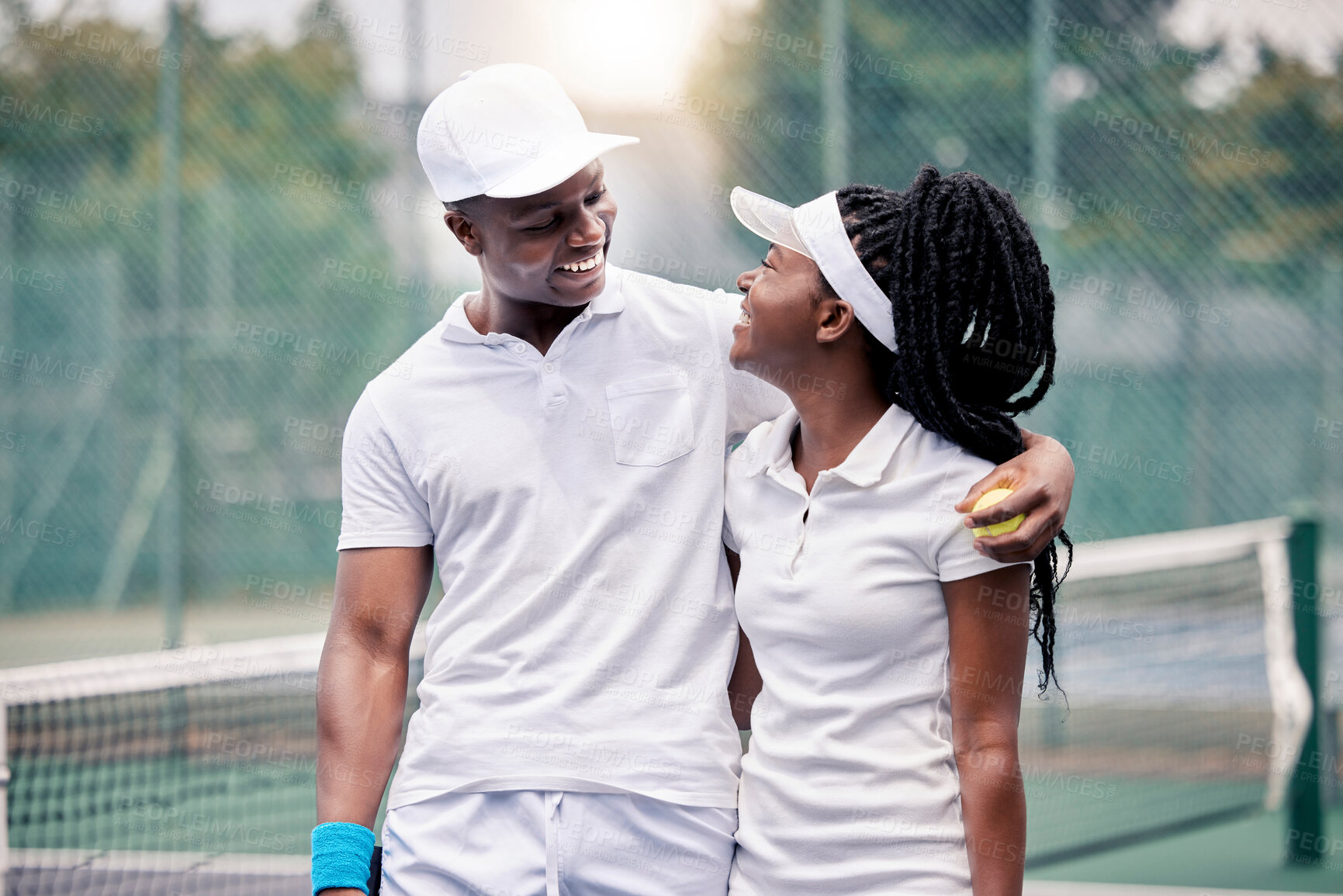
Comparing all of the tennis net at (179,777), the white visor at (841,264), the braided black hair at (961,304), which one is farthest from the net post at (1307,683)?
the white visor at (841,264)

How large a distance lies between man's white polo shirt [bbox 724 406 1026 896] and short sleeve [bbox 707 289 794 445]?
0.33m

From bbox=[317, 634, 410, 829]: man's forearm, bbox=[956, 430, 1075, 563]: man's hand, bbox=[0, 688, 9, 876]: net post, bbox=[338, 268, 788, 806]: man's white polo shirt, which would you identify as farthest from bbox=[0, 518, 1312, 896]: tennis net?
bbox=[956, 430, 1075, 563]: man's hand

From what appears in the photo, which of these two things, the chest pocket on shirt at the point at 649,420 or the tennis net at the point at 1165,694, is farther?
the tennis net at the point at 1165,694

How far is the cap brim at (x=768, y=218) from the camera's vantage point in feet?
6.38

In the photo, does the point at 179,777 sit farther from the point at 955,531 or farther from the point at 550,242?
the point at 955,531

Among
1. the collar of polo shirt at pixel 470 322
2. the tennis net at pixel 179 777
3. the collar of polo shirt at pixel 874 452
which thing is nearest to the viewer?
the collar of polo shirt at pixel 874 452

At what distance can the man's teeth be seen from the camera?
2070 millimetres

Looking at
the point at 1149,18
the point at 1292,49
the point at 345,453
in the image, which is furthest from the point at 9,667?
the point at 1292,49

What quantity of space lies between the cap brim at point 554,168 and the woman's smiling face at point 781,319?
31 cm

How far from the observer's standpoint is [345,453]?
212cm

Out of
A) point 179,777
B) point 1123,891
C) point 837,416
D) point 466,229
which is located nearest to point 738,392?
point 837,416

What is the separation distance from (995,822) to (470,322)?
3.69 feet

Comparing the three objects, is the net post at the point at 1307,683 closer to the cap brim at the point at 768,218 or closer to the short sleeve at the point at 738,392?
the short sleeve at the point at 738,392

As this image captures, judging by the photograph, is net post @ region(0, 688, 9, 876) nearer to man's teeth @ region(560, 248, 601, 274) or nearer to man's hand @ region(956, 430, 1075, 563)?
man's teeth @ region(560, 248, 601, 274)
